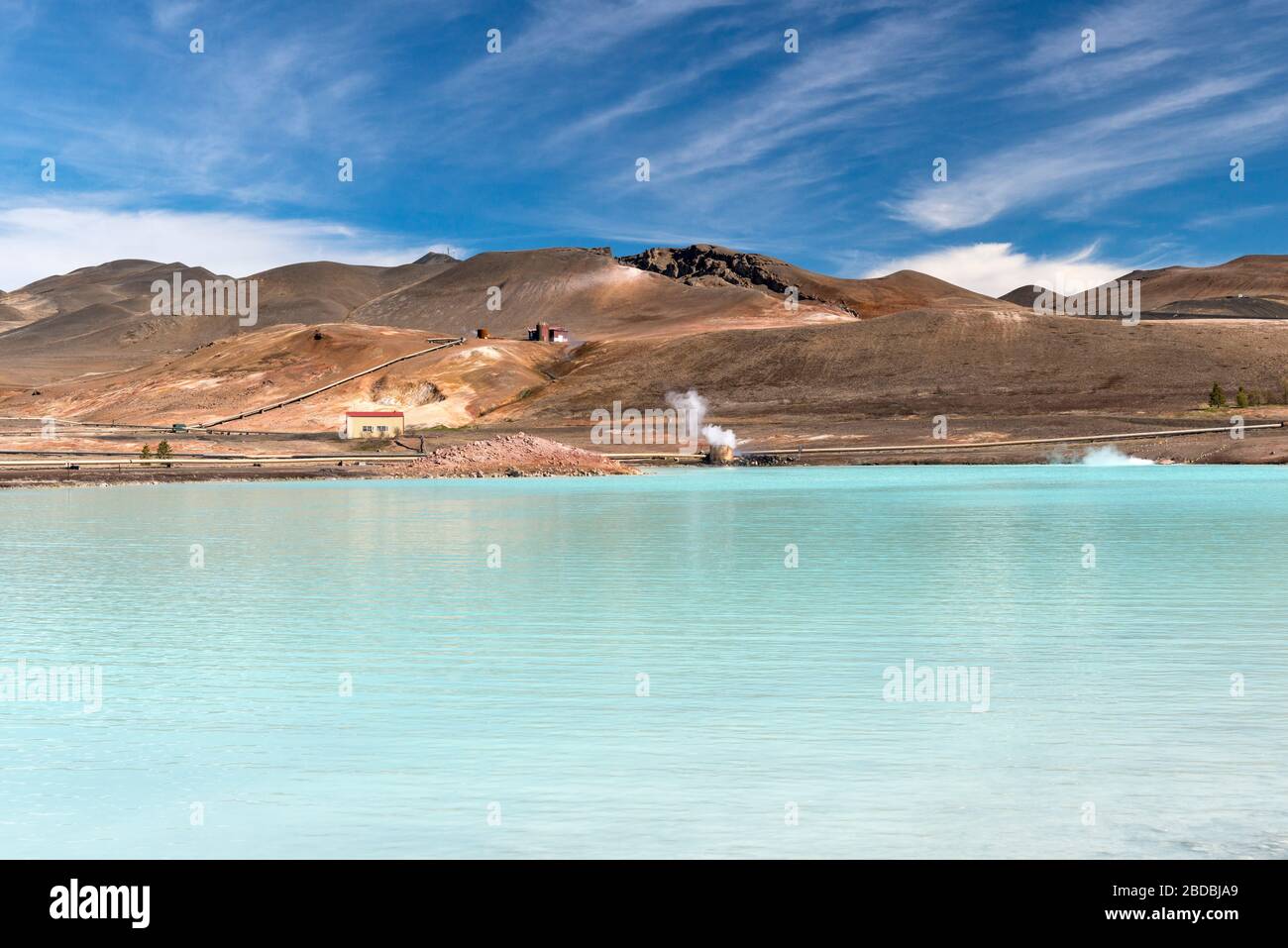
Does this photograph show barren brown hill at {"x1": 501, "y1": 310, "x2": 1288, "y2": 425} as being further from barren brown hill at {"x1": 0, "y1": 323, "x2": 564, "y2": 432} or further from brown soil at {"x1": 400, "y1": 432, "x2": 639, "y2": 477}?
brown soil at {"x1": 400, "y1": 432, "x2": 639, "y2": 477}

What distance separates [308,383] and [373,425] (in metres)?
65.8

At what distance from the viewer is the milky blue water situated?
856 centimetres

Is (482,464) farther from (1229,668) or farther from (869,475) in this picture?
(1229,668)

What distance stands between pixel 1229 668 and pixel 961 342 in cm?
13661

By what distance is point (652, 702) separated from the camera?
12562 mm

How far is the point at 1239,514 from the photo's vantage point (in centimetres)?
3809

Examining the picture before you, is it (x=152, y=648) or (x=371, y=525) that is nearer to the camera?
(x=152, y=648)

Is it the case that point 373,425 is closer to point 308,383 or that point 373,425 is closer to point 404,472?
point 404,472

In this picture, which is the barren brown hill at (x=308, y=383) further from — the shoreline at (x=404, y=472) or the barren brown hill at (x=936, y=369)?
the shoreline at (x=404, y=472)

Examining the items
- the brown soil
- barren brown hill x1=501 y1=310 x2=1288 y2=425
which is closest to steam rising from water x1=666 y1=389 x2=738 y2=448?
barren brown hill x1=501 y1=310 x2=1288 y2=425

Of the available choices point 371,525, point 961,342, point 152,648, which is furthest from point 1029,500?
A: point 961,342

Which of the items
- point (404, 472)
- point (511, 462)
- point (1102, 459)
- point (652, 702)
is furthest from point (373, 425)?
point (652, 702)

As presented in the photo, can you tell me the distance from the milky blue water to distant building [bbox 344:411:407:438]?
79122mm

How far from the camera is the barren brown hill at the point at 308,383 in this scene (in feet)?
499
